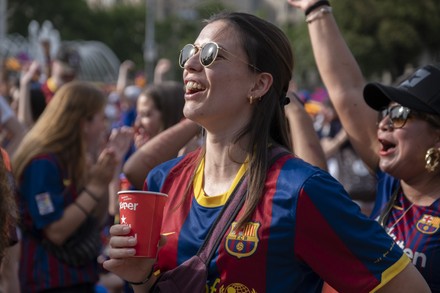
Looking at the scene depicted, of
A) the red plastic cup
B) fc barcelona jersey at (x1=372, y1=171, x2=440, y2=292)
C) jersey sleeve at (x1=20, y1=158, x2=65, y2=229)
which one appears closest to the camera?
the red plastic cup

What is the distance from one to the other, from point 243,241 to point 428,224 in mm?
1107

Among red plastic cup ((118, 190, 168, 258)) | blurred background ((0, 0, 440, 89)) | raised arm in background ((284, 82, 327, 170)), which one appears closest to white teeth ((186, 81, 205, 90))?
red plastic cup ((118, 190, 168, 258))

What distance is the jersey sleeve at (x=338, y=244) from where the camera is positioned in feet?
8.89

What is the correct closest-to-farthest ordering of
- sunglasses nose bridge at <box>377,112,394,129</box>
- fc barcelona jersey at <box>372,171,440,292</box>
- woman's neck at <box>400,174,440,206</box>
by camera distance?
fc barcelona jersey at <box>372,171,440,292</box>, woman's neck at <box>400,174,440,206</box>, sunglasses nose bridge at <box>377,112,394,129</box>

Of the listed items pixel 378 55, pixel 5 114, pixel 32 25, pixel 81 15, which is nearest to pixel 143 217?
pixel 5 114

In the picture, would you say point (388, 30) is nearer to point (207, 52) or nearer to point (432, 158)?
point (432, 158)

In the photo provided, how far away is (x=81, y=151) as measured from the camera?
524cm

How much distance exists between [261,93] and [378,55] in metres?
43.5

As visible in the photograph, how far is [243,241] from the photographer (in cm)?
273

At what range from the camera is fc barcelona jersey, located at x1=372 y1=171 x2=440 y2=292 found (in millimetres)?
3395

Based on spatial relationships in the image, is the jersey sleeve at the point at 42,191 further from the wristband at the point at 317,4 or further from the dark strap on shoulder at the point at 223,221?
the dark strap on shoulder at the point at 223,221

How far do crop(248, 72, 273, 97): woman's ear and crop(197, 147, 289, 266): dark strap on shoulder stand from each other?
Answer: 270mm

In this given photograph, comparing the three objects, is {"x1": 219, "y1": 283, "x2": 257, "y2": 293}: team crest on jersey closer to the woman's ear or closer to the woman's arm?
the woman's ear

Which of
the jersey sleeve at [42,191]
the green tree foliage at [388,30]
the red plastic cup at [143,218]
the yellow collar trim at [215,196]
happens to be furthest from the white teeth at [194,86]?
the green tree foliage at [388,30]
